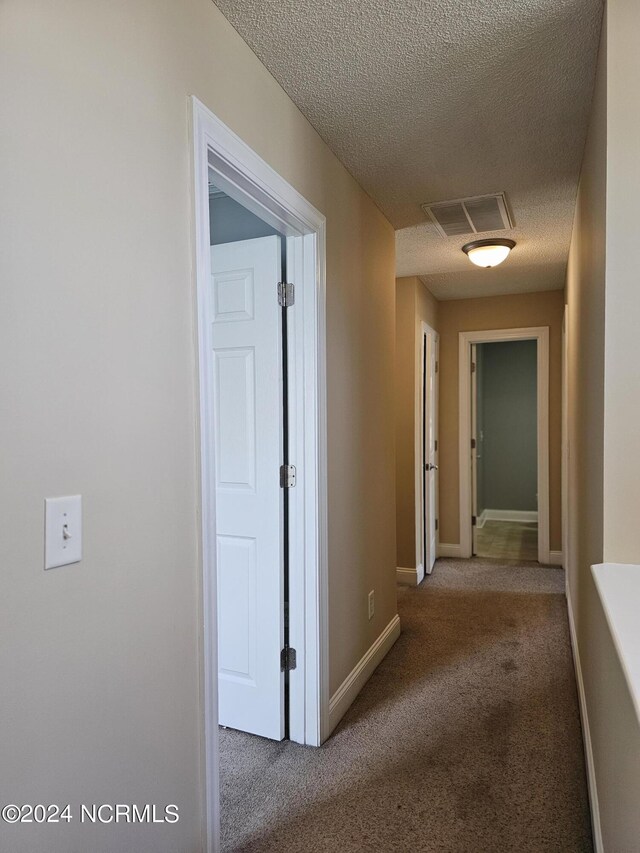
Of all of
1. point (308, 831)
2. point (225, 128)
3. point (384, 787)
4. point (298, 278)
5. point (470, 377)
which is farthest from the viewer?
point (470, 377)

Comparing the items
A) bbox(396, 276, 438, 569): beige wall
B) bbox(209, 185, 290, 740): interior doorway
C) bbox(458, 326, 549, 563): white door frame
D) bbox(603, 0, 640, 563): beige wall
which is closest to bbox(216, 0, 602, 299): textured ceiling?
bbox(603, 0, 640, 563): beige wall

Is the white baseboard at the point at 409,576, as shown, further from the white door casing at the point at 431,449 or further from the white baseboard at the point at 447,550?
the white baseboard at the point at 447,550

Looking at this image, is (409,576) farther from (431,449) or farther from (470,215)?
(470,215)

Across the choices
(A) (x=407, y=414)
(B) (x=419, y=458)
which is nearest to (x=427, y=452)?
(B) (x=419, y=458)

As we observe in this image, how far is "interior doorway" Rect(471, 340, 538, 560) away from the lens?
24.1 ft

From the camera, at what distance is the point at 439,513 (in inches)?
217

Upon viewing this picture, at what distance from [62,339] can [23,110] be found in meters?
0.39

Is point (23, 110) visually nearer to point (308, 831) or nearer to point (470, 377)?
point (308, 831)

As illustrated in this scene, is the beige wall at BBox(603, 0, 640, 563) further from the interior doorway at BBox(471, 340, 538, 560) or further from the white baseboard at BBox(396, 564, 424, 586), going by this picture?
the interior doorway at BBox(471, 340, 538, 560)

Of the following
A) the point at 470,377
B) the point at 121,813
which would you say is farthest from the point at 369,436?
A: the point at 470,377

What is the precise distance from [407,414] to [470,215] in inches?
70.5

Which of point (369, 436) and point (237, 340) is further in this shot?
point (369, 436)

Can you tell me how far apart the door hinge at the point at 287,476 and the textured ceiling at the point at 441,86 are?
4.40 ft

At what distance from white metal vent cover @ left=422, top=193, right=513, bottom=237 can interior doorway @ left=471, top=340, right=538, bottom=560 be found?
13.0 ft
